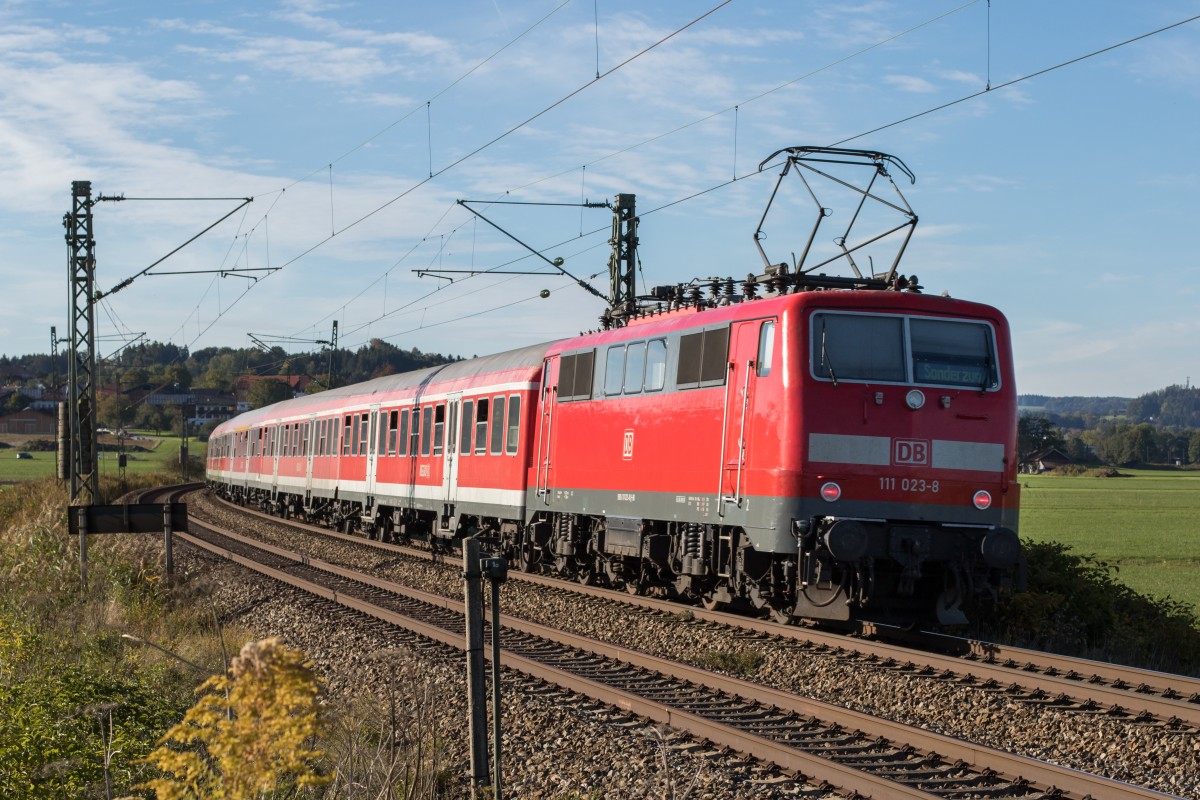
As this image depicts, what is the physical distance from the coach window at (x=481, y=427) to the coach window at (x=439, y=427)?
212cm

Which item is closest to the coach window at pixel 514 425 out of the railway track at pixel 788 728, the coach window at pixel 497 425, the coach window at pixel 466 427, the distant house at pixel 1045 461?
the coach window at pixel 497 425

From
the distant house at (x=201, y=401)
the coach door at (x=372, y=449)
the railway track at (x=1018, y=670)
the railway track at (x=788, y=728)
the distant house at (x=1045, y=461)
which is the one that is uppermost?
the distant house at (x=201, y=401)

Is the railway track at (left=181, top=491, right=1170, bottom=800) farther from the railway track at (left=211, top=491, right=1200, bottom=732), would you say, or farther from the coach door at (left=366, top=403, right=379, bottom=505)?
the coach door at (left=366, top=403, right=379, bottom=505)

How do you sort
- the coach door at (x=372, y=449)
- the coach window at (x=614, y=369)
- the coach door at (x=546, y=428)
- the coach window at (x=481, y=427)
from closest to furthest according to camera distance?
the coach window at (x=614, y=369) < the coach door at (x=546, y=428) < the coach window at (x=481, y=427) < the coach door at (x=372, y=449)

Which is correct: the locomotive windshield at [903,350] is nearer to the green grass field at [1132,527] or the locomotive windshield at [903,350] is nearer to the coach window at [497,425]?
the green grass field at [1132,527]

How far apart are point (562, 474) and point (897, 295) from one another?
21.4 feet

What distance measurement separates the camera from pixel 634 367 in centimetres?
1562

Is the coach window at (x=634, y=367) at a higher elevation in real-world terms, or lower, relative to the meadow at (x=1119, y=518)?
higher

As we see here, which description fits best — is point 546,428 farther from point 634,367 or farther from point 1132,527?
point 1132,527

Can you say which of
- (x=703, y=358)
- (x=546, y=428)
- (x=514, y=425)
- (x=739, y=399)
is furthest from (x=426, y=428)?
(x=739, y=399)

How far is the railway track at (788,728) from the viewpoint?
23.8 ft

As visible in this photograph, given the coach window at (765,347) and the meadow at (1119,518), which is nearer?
the coach window at (765,347)

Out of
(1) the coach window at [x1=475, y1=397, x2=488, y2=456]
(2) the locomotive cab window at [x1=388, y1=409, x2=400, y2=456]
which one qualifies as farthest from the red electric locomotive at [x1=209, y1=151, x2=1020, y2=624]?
(2) the locomotive cab window at [x1=388, y1=409, x2=400, y2=456]

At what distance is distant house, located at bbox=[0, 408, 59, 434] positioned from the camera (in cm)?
13200
